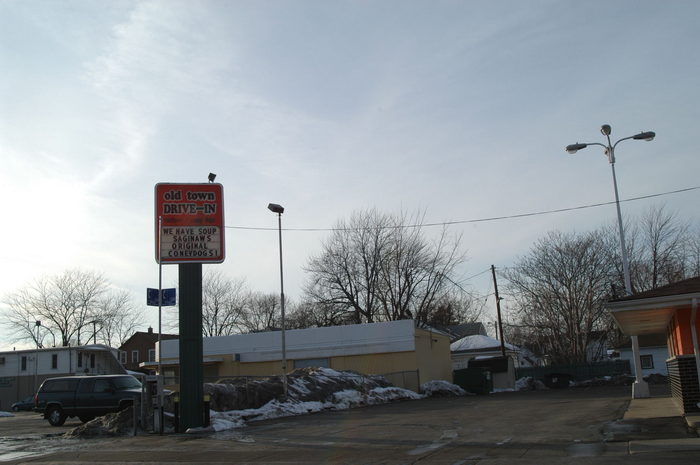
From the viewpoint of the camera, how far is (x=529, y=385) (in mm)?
44781

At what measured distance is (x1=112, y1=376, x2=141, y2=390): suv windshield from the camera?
22997mm

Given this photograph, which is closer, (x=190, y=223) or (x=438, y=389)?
(x=190, y=223)

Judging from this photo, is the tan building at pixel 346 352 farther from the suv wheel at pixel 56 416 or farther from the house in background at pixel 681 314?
the house in background at pixel 681 314

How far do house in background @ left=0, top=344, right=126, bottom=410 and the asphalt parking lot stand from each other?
37854 mm

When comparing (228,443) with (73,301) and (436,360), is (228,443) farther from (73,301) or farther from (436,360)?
(73,301)

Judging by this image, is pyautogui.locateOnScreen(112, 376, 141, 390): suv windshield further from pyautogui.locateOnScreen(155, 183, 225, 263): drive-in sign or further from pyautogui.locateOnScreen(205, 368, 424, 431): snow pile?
pyautogui.locateOnScreen(155, 183, 225, 263): drive-in sign

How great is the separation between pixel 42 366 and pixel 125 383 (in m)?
36.2

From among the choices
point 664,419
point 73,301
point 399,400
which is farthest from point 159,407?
point 73,301

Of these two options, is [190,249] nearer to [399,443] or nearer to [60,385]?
[399,443]

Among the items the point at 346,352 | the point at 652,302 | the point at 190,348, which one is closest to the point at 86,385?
the point at 190,348

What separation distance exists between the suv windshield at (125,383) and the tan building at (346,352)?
449 inches

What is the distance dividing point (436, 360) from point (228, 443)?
2936cm

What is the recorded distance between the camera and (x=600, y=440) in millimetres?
11711

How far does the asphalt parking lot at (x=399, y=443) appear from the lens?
34.8 ft
